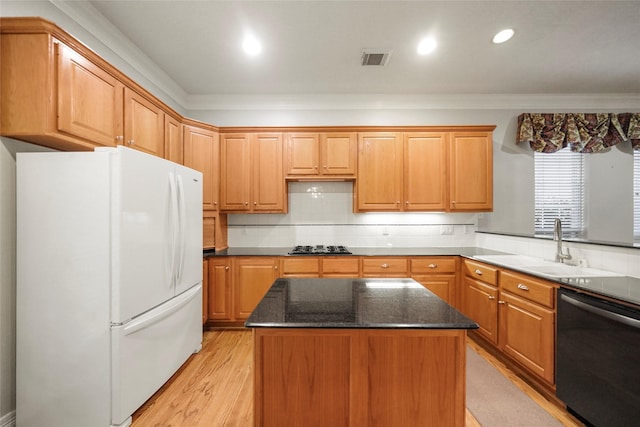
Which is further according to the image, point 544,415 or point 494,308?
point 494,308

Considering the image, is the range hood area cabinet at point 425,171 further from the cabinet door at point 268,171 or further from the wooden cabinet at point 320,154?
the cabinet door at point 268,171

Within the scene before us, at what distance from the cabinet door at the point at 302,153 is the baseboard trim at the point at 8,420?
2.91 m

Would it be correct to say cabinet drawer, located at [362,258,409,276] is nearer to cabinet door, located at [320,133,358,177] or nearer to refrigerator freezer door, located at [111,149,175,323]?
cabinet door, located at [320,133,358,177]

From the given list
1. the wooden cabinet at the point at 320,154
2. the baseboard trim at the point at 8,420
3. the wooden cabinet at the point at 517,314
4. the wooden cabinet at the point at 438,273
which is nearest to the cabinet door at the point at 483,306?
the wooden cabinet at the point at 517,314

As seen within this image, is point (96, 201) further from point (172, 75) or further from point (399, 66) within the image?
point (399, 66)

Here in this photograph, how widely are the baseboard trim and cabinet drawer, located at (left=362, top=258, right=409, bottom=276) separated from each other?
2.88 metres

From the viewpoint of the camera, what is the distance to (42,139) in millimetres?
1688

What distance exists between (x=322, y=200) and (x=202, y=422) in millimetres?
2644

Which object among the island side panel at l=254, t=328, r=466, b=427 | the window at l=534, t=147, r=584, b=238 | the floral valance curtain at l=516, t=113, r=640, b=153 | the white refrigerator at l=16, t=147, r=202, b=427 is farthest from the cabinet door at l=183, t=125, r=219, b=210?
the window at l=534, t=147, r=584, b=238

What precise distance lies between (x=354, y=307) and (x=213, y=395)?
1.55 meters

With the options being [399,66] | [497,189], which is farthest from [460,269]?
[399,66]

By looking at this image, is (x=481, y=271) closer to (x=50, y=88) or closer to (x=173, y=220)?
(x=173, y=220)

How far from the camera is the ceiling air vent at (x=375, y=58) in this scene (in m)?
2.67

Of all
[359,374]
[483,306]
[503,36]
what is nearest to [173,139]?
[359,374]
